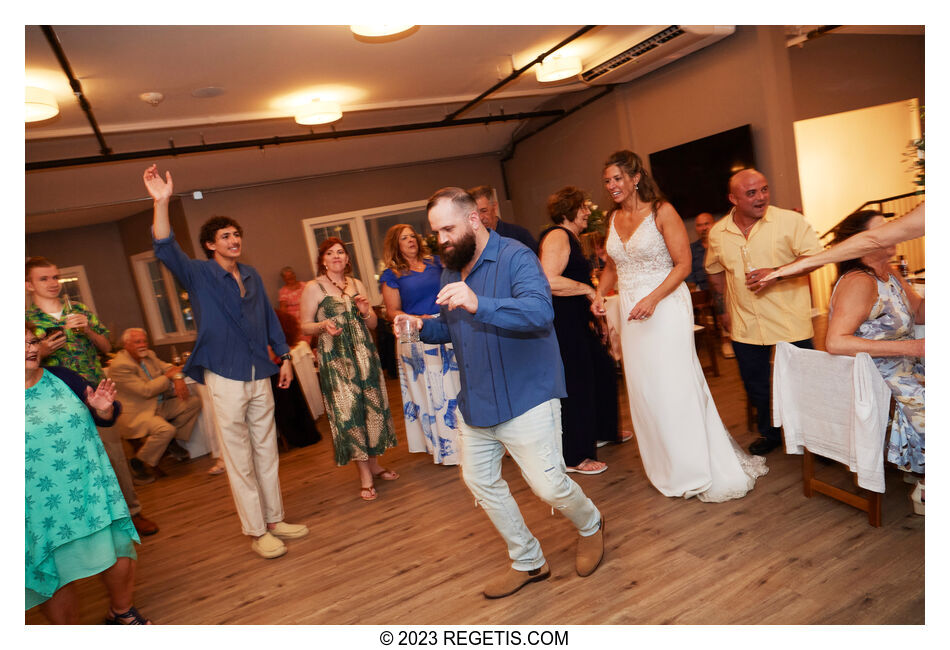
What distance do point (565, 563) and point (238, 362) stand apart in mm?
1759

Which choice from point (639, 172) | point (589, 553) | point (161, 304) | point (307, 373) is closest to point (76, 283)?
point (161, 304)

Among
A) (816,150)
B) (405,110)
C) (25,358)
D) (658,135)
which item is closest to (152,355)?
(25,358)

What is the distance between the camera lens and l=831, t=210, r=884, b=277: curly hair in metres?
2.62

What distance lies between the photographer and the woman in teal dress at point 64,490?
2.23m

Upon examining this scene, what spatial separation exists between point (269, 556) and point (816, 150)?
922 centimetres

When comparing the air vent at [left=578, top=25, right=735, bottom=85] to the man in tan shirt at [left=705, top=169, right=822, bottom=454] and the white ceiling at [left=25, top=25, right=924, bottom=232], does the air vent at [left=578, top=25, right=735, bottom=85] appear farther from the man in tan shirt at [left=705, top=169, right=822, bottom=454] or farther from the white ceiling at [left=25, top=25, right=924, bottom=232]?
the man in tan shirt at [left=705, top=169, right=822, bottom=454]

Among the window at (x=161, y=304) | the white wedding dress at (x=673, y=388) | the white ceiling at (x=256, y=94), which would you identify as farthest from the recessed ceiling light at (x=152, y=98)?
the white wedding dress at (x=673, y=388)

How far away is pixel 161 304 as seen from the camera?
900 centimetres

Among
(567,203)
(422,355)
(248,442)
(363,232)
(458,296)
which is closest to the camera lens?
(458,296)

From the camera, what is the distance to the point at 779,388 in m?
2.88

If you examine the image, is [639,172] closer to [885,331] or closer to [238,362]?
[885,331]

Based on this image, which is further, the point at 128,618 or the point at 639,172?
the point at 639,172

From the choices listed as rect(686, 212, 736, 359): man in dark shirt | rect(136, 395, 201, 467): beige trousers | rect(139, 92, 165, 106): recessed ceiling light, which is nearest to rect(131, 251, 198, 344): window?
rect(139, 92, 165, 106): recessed ceiling light
